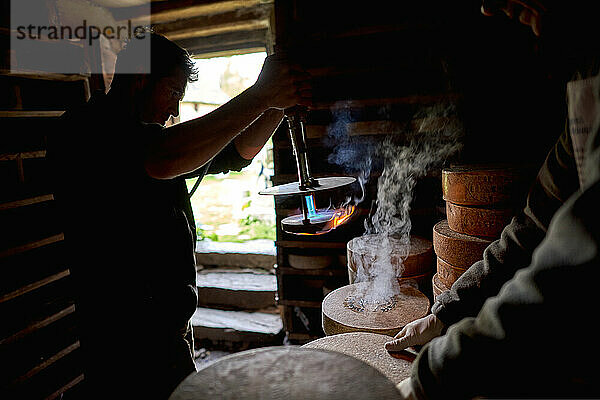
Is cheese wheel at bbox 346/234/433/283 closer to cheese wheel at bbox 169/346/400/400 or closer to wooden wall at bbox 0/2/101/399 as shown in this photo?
cheese wheel at bbox 169/346/400/400

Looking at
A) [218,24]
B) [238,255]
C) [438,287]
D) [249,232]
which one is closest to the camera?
[438,287]

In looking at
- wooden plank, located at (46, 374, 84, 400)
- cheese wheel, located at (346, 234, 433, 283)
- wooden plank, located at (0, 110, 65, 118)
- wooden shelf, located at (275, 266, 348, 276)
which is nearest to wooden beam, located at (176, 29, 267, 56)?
wooden plank, located at (0, 110, 65, 118)

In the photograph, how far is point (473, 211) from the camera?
2766 mm

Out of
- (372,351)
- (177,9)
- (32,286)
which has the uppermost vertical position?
(177,9)

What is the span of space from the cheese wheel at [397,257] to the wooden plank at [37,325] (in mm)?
3107

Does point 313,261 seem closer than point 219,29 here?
Yes

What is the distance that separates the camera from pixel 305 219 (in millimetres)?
1979

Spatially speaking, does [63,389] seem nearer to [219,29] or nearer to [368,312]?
[368,312]

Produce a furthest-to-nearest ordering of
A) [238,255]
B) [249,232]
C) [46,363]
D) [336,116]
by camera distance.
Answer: [249,232], [238,255], [336,116], [46,363]

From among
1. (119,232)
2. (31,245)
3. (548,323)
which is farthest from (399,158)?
(31,245)

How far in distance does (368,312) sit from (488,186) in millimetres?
1256

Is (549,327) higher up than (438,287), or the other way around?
(549,327)

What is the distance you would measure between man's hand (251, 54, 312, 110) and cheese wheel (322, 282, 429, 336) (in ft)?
5.44

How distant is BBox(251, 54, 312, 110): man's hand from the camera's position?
168 centimetres
